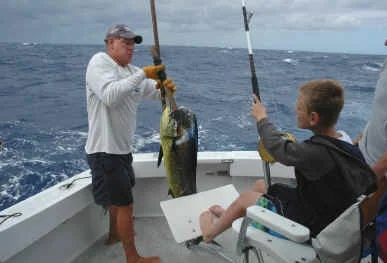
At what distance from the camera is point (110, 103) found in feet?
6.96

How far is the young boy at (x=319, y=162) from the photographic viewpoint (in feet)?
4.82

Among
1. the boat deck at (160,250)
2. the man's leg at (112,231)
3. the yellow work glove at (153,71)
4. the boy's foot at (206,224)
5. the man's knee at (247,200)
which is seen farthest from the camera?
the man's leg at (112,231)

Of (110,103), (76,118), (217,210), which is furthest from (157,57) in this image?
(76,118)

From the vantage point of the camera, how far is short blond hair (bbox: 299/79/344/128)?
5.11 feet

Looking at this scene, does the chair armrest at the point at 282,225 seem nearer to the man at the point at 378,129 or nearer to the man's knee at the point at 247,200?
the man's knee at the point at 247,200

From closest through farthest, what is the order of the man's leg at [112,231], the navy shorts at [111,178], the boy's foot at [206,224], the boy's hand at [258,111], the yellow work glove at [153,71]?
the boy's hand at [258,111], the boy's foot at [206,224], the yellow work glove at [153,71], the navy shorts at [111,178], the man's leg at [112,231]

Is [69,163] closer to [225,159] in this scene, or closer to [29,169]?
[29,169]

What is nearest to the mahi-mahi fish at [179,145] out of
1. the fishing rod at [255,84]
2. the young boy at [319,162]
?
the fishing rod at [255,84]

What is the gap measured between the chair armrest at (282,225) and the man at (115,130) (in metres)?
1.06

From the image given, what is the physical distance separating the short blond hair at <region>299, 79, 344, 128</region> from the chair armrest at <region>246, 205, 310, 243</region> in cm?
48

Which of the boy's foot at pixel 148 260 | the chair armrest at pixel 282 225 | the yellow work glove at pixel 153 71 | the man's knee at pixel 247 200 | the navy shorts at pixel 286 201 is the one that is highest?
the yellow work glove at pixel 153 71

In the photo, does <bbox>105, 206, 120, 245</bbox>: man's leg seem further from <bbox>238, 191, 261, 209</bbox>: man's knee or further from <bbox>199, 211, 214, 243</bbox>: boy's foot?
<bbox>238, 191, 261, 209</bbox>: man's knee

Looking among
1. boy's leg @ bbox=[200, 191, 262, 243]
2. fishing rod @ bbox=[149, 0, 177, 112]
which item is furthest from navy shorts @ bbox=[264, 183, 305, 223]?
fishing rod @ bbox=[149, 0, 177, 112]

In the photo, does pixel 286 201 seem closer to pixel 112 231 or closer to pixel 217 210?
pixel 217 210
